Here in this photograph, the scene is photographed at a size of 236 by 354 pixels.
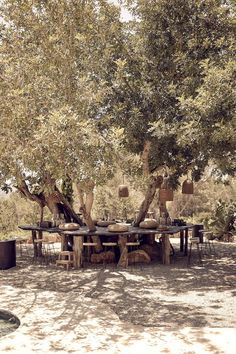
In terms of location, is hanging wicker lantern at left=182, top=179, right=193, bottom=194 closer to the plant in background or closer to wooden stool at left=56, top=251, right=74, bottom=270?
wooden stool at left=56, top=251, right=74, bottom=270

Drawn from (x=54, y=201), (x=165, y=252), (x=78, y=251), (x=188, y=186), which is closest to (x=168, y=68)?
(x=188, y=186)

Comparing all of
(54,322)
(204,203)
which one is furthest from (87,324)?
(204,203)

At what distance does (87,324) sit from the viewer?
641 centimetres

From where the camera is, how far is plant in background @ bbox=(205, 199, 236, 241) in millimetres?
17875

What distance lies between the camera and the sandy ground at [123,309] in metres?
5.56

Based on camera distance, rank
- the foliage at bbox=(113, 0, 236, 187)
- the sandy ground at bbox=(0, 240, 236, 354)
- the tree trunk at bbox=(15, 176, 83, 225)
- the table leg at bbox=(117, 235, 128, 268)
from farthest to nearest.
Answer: the tree trunk at bbox=(15, 176, 83, 225), the table leg at bbox=(117, 235, 128, 268), the foliage at bbox=(113, 0, 236, 187), the sandy ground at bbox=(0, 240, 236, 354)

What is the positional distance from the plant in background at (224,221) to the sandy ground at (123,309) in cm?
562

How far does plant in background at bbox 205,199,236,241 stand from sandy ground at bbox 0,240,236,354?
5.62 m

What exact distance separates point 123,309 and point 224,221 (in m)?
11.2

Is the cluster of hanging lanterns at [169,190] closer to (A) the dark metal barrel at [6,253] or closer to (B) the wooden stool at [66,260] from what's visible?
(B) the wooden stool at [66,260]

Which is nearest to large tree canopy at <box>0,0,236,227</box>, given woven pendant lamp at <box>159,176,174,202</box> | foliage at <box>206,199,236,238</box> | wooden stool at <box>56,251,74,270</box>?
woven pendant lamp at <box>159,176,174,202</box>

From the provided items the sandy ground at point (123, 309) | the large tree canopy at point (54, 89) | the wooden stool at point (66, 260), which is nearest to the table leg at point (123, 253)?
the sandy ground at point (123, 309)

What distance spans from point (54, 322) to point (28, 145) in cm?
331

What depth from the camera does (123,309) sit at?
7816mm
